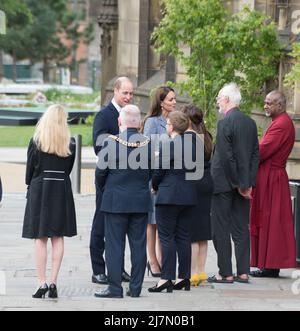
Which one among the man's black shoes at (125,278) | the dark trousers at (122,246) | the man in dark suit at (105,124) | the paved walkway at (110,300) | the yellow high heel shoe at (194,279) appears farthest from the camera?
the man's black shoes at (125,278)

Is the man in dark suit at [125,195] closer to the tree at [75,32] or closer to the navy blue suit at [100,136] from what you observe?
the navy blue suit at [100,136]

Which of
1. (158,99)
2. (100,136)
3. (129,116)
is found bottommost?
(100,136)

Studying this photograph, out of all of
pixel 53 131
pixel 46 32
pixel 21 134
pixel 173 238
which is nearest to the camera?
pixel 53 131

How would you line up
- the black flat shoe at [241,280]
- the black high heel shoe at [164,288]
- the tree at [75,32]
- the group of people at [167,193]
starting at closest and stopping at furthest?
the group of people at [167,193], the black high heel shoe at [164,288], the black flat shoe at [241,280], the tree at [75,32]

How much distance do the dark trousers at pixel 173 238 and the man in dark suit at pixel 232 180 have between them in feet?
2.64

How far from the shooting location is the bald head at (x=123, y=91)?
12438 millimetres

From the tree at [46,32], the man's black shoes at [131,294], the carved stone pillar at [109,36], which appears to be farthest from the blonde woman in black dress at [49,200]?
the tree at [46,32]

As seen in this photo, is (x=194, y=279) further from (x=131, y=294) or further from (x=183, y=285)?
(x=131, y=294)

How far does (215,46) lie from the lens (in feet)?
59.4

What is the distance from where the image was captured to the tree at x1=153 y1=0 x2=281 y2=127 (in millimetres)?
18203

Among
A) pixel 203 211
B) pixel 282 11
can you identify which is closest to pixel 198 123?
pixel 203 211

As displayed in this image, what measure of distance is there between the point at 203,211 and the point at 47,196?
5.61ft

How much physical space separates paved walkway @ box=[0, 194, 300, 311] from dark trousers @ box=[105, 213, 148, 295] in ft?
0.58

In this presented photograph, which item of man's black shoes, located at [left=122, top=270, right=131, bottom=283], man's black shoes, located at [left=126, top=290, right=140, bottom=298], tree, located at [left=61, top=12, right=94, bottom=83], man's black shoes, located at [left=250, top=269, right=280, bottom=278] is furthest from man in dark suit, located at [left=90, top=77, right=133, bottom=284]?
tree, located at [left=61, top=12, right=94, bottom=83]
